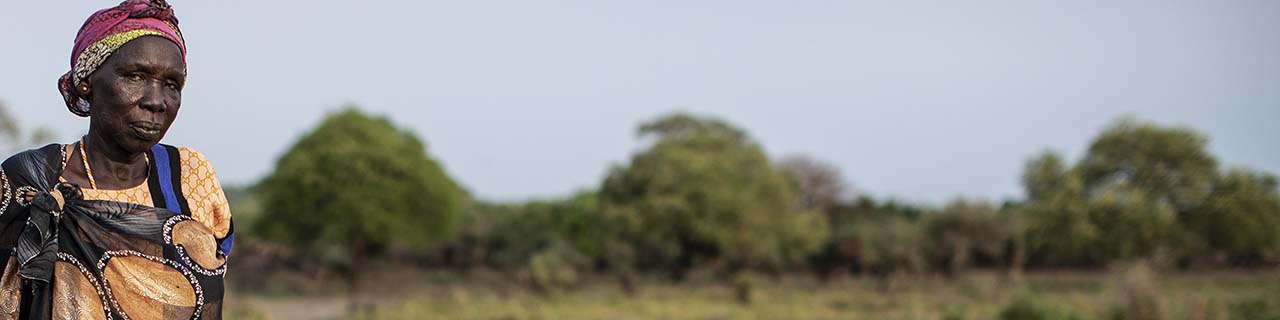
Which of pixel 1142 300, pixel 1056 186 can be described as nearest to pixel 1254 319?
pixel 1142 300

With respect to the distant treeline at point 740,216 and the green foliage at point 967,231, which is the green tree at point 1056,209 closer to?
the distant treeline at point 740,216

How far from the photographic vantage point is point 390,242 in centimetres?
2744

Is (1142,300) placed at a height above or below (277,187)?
below

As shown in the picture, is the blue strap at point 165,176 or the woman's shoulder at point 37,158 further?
the blue strap at point 165,176

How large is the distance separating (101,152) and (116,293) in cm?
35

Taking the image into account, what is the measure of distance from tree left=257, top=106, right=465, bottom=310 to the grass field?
1.90 m

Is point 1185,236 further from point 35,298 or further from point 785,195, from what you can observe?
point 35,298

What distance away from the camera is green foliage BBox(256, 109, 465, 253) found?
2627 centimetres

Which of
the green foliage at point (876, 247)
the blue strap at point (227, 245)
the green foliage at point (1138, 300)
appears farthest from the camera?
the green foliage at point (876, 247)

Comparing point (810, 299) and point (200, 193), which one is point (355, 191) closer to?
point (810, 299)

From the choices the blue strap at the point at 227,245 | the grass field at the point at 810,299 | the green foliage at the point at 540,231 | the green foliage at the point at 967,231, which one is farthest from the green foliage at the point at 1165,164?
the blue strap at the point at 227,245

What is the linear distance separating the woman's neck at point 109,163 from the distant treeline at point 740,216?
67.9ft

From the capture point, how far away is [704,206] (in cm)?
2955

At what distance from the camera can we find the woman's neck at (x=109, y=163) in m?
2.31
